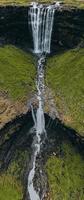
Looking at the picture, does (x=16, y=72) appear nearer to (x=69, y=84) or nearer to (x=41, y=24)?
(x=69, y=84)

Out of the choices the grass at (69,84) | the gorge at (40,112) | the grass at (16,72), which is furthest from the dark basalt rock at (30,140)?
the grass at (16,72)

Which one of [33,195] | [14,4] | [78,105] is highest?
[14,4]

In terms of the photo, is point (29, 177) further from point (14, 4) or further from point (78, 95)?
point (14, 4)

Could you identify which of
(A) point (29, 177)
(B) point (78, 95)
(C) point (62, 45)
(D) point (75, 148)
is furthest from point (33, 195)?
(C) point (62, 45)

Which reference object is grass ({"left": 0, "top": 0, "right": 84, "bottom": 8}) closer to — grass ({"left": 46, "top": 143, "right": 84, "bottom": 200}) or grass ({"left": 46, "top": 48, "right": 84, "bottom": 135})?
grass ({"left": 46, "top": 48, "right": 84, "bottom": 135})

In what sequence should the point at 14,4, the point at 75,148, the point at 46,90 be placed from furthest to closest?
the point at 14,4 < the point at 46,90 < the point at 75,148

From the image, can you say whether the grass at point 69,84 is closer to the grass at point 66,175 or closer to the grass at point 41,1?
the grass at point 66,175

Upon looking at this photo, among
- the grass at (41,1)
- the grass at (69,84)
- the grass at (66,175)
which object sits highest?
the grass at (41,1)
